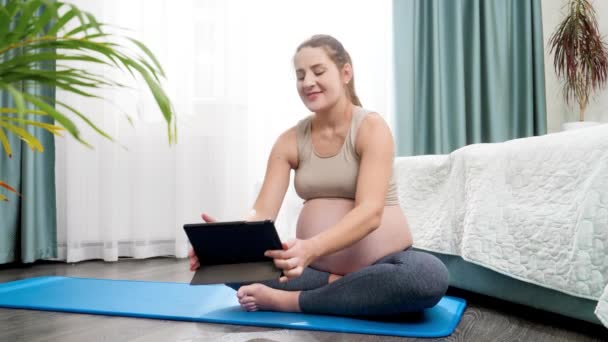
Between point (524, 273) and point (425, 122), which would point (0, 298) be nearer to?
point (524, 273)

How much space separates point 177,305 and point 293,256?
627mm

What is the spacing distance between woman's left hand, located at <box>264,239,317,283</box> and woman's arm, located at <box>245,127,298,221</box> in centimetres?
34

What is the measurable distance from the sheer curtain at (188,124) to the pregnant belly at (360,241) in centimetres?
123

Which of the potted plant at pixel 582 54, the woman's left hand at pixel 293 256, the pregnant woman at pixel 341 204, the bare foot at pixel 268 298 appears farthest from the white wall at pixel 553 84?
the woman's left hand at pixel 293 256

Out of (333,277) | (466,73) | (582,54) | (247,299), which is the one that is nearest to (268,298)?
(247,299)

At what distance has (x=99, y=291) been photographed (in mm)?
1752

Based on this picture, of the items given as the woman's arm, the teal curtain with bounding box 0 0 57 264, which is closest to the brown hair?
the woman's arm

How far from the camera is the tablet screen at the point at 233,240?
103 centimetres

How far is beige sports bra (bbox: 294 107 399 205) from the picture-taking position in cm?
134

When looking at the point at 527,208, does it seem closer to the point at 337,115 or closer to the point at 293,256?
the point at 337,115

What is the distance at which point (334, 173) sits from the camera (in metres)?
1.35

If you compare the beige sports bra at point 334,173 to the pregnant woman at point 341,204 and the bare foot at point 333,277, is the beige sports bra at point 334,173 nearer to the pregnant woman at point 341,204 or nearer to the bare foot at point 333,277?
the pregnant woman at point 341,204

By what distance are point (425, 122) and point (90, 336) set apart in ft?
7.90

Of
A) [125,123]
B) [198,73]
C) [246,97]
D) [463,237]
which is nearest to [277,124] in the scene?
[246,97]
